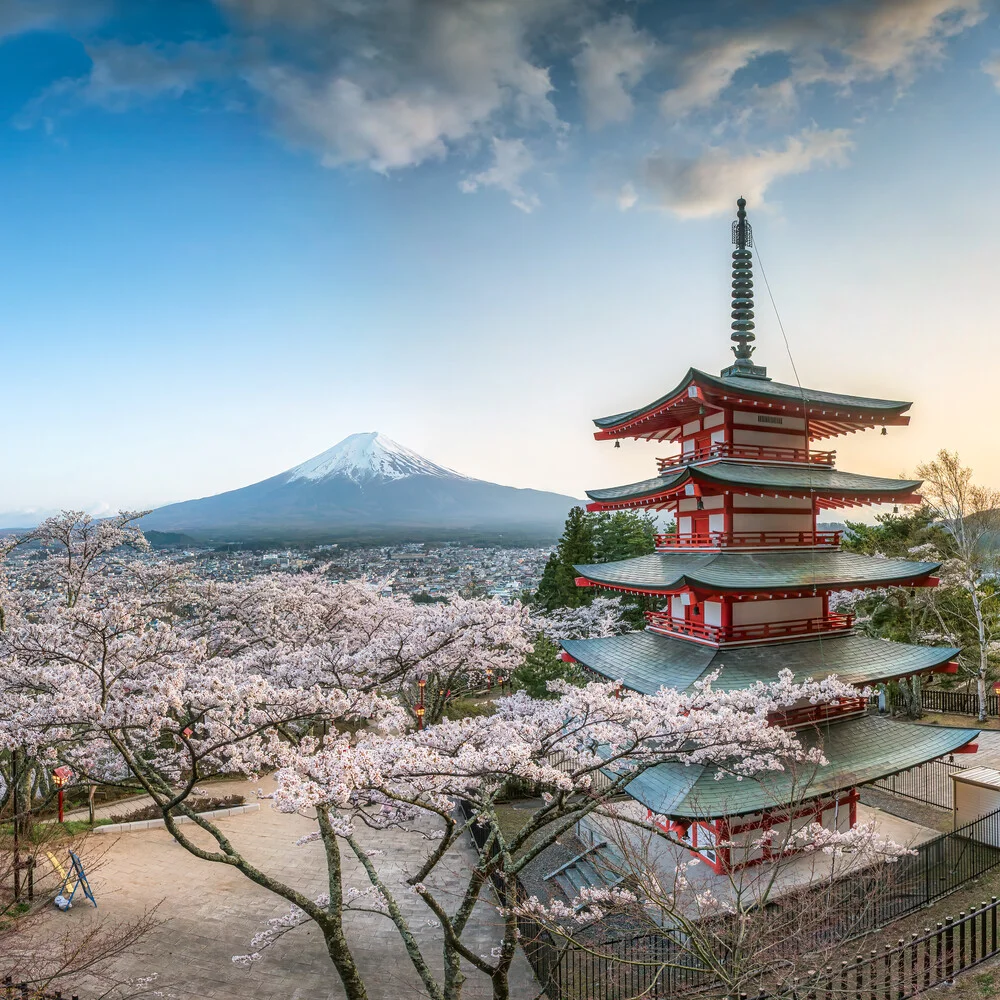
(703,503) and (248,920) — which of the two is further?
(703,503)

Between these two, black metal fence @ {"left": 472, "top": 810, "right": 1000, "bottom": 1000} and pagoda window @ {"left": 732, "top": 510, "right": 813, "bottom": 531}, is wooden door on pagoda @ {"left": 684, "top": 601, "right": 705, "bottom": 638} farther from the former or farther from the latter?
black metal fence @ {"left": 472, "top": 810, "right": 1000, "bottom": 1000}

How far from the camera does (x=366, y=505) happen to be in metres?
75.6

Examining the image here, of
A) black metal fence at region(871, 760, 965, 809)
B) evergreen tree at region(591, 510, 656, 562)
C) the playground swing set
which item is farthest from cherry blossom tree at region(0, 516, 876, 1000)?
evergreen tree at region(591, 510, 656, 562)

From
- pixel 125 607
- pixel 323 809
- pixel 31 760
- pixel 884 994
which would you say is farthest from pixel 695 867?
pixel 31 760

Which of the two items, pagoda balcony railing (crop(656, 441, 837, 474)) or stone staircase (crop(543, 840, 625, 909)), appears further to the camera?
pagoda balcony railing (crop(656, 441, 837, 474))

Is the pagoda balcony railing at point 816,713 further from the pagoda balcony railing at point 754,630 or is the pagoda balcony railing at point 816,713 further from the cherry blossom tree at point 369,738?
the pagoda balcony railing at point 754,630

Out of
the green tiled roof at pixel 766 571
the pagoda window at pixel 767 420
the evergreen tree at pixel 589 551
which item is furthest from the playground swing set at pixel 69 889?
the evergreen tree at pixel 589 551

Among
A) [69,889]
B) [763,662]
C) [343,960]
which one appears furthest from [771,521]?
[69,889]

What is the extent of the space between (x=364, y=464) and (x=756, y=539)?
78.2 metres

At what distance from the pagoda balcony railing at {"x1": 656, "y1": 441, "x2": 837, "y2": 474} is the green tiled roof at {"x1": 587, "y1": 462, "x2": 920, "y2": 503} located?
228 millimetres

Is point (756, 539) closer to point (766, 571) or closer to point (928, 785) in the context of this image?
point (766, 571)

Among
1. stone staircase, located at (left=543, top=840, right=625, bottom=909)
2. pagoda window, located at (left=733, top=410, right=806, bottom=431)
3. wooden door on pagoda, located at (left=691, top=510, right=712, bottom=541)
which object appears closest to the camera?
stone staircase, located at (left=543, top=840, right=625, bottom=909)

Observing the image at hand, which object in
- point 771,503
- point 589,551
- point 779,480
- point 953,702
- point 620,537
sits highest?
point 779,480

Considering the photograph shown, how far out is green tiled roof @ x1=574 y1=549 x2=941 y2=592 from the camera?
9772mm
